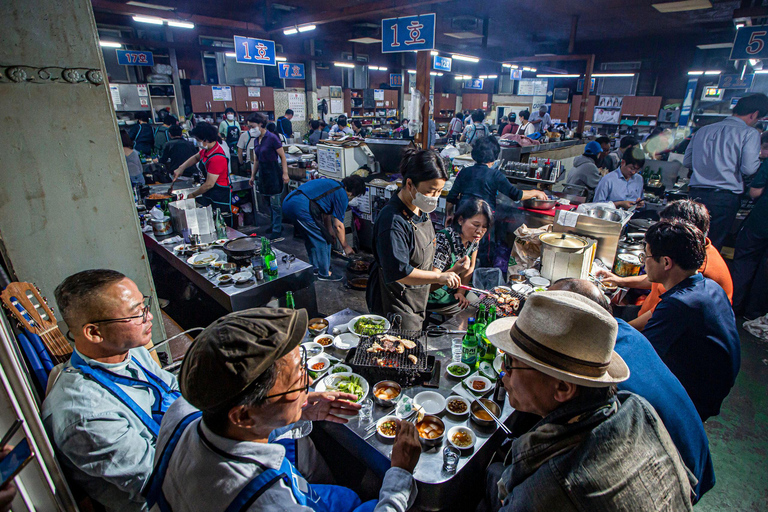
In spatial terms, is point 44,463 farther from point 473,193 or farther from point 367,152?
point 367,152

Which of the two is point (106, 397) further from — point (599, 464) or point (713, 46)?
point (713, 46)

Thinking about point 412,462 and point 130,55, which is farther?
point 130,55

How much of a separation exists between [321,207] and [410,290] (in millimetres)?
2718

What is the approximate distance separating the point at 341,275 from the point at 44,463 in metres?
5.12

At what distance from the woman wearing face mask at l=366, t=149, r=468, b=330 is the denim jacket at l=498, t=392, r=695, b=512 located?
59.8 inches

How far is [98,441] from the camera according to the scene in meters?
1.67

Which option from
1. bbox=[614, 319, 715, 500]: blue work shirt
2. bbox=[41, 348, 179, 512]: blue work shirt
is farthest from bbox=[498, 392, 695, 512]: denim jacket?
bbox=[41, 348, 179, 512]: blue work shirt

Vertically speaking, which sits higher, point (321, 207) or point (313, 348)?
point (321, 207)

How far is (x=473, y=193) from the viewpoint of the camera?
5.41 metres

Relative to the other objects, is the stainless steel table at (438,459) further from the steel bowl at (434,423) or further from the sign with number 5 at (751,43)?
the sign with number 5 at (751,43)

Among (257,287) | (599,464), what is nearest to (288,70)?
(257,287)

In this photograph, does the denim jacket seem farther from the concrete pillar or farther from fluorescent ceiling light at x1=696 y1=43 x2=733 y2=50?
fluorescent ceiling light at x1=696 y1=43 x2=733 y2=50

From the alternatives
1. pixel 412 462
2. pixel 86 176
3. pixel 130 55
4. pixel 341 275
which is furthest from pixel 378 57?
pixel 412 462

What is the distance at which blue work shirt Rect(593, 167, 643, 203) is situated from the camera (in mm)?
5332
